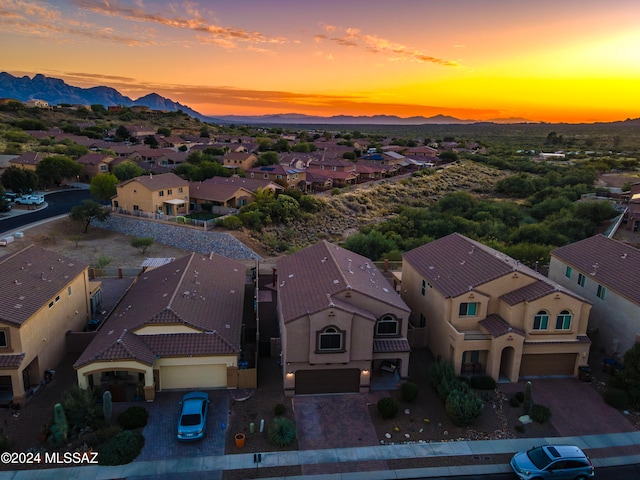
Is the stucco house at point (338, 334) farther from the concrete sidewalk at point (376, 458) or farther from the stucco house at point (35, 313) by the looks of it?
the stucco house at point (35, 313)

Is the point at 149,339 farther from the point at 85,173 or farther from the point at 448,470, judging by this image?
the point at 85,173

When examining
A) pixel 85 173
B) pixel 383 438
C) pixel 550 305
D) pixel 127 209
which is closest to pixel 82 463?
pixel 383 438

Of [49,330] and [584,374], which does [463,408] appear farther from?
[49,330]

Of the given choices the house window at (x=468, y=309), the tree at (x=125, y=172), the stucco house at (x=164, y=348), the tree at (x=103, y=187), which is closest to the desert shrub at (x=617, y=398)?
the house window at (x=468, y=309)

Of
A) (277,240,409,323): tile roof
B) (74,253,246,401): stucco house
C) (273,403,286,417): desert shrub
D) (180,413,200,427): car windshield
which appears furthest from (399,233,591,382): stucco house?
(180,413,200,427): car windshield

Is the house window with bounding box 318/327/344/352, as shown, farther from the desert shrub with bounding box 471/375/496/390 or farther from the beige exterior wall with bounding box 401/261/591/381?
the desert shrub with bounding box 471/375/496/390

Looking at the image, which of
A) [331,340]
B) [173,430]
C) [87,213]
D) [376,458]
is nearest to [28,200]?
[87,213]


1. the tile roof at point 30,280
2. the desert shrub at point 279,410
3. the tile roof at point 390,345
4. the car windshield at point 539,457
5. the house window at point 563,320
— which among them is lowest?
the desert shrub at point 279,410
